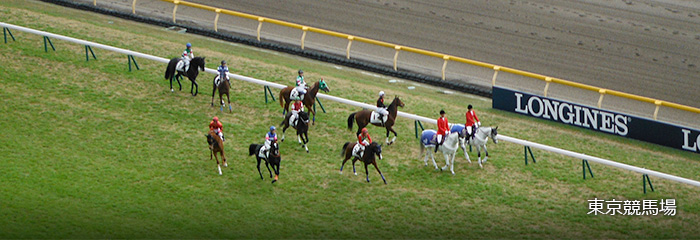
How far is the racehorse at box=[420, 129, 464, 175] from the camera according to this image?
24.2 meters

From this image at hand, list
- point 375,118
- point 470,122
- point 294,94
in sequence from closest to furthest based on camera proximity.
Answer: point 470,122 → point 375,118 → point 294,94

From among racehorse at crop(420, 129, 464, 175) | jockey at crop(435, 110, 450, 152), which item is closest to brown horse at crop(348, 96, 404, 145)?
racehorse at crop(420, 129, 464, 175)

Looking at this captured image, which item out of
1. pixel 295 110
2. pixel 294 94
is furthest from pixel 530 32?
pixel 295 110

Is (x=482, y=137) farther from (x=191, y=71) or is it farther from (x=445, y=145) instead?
(x=191, y=71)

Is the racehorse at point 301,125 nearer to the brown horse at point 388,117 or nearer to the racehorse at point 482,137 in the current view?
the brown horse at point 388,117

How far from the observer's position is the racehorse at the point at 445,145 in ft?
79.5

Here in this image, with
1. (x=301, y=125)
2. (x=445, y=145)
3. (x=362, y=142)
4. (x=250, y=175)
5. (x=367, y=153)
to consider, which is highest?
(x=445, y=145)

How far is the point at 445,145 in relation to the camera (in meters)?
24.3

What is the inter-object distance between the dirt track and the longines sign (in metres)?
1.90

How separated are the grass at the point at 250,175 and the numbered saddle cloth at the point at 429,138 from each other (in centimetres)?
81

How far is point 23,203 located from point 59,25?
42.6 ft

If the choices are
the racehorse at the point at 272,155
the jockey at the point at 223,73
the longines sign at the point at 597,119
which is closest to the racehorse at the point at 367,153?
the racehorse at the point at 272,155

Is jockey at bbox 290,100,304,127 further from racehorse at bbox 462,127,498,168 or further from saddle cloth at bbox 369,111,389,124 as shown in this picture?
racehorse at bbox 462,127,498,168

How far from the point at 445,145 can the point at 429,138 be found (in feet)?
1.63
